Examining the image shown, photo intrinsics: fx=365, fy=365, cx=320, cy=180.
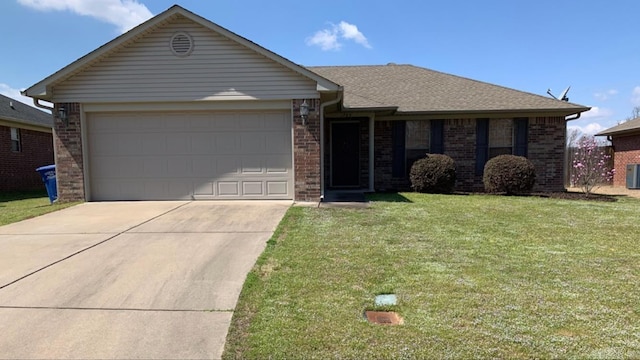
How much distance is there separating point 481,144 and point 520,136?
4.18ft

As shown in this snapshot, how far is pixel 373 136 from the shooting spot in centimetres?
1136

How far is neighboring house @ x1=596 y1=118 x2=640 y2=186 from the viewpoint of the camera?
53.1 feet

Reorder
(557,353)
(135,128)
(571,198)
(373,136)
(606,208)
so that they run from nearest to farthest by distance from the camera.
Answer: (557,353)
(606,208)
(135,128)
(571,198)
(373,136)

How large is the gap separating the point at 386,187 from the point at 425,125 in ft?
7.89

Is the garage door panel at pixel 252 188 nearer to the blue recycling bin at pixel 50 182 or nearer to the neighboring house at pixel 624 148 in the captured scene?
the blue recycling bin at pixel 50 182

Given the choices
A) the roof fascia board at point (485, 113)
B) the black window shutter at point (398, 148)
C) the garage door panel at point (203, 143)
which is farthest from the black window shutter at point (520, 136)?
the garage door panel at point (203, 143)

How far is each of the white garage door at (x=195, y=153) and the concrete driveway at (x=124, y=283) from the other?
2.11 m

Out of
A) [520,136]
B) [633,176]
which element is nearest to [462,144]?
[520,136]

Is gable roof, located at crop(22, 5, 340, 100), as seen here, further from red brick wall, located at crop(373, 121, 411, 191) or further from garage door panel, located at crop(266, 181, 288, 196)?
red brick wall, located at crop(373, 121, 411, 191)

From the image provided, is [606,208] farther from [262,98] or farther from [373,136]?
[262,98]

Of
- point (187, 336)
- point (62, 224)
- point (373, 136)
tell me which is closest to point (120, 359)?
point (187, 336)

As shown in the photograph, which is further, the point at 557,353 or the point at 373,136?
the point at 373,136

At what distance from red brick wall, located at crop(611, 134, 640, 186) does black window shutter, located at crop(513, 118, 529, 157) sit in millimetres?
8090

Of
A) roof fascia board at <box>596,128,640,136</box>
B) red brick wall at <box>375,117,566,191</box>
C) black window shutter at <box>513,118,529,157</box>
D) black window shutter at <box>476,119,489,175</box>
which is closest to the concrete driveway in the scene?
red brick wall at <box>375,117,566,191</box>
